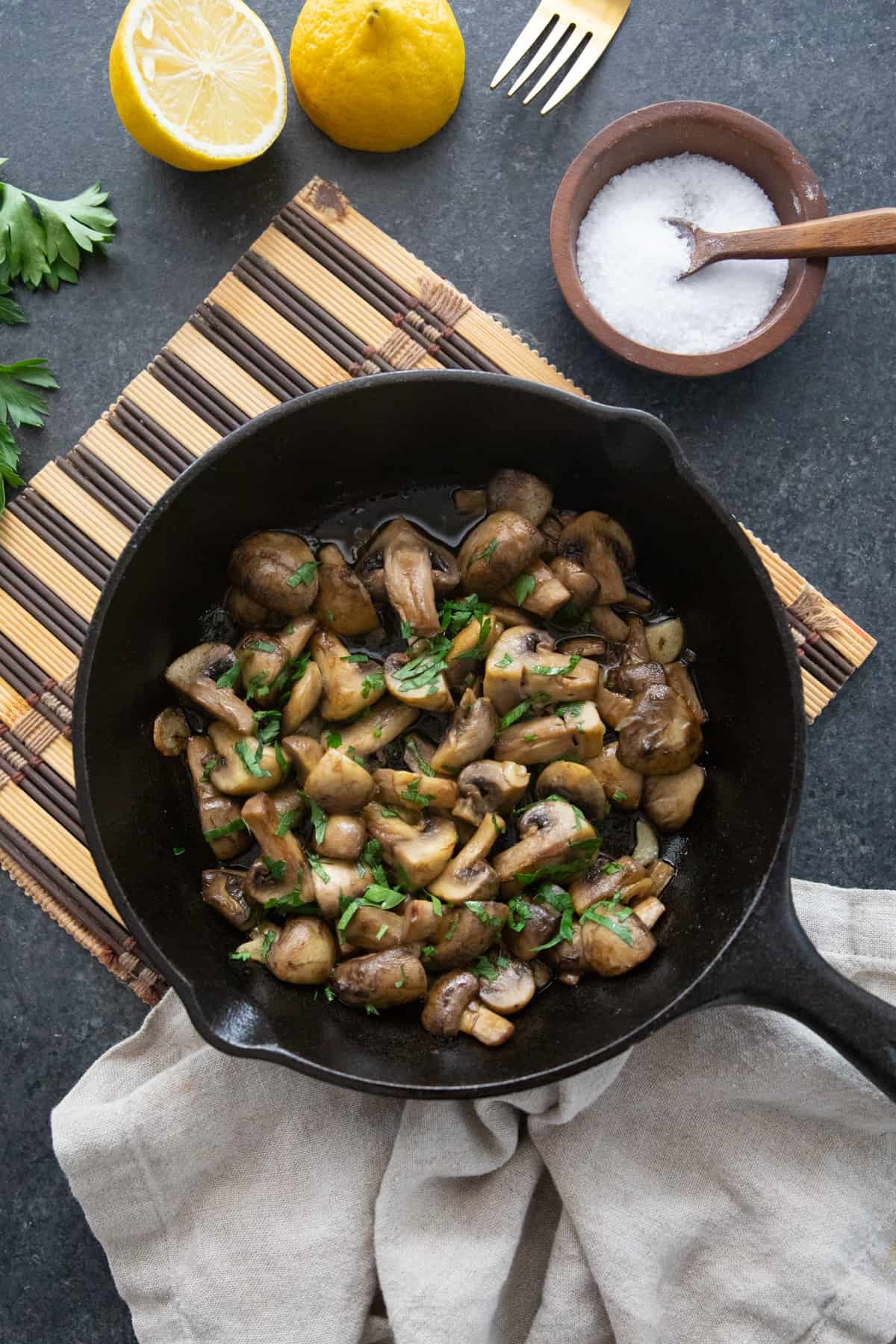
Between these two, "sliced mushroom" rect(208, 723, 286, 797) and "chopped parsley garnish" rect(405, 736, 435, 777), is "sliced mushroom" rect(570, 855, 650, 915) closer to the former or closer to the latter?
"chopped parsley garnish" rect(405, 736, 435, 777)

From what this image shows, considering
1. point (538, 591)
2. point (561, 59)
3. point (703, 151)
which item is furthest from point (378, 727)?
point (561, 59)

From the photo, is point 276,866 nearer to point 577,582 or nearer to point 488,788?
point 488,788

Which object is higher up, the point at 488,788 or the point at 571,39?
the point at 571,39

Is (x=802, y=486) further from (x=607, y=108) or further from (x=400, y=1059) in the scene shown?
(x=400, y=1059)

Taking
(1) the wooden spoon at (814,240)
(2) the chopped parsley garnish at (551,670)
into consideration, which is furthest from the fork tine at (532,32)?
(2) the chopped parsley garnish at (551,670)

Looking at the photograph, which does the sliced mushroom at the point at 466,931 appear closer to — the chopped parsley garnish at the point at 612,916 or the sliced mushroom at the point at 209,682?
the chopped parsley garnish at the point at 612,916

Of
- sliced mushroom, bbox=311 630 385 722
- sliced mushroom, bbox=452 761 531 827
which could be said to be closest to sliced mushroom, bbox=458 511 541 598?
sliced mushroom, bbox=311 630 385 722

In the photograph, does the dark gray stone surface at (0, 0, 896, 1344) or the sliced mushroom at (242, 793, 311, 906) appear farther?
the dark gray stone surface at (0, 0, 896, 1344)

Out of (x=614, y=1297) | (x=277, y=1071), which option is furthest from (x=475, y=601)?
(x=614, y=1297)
